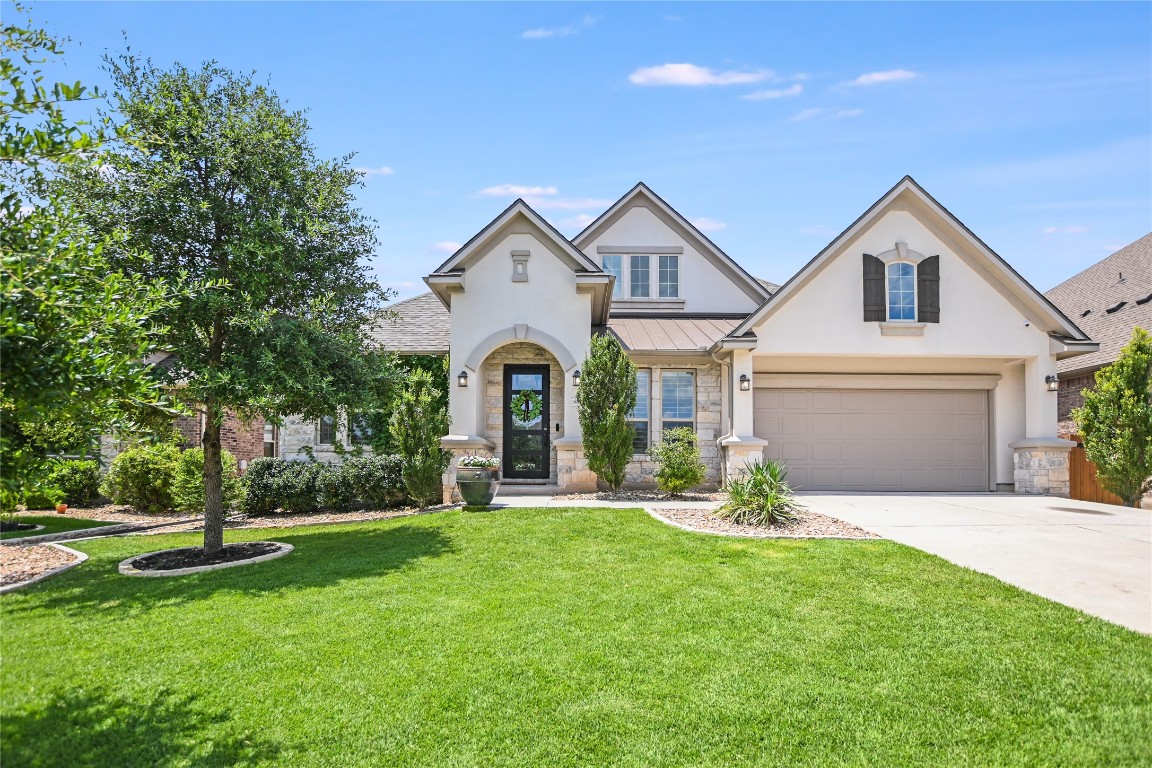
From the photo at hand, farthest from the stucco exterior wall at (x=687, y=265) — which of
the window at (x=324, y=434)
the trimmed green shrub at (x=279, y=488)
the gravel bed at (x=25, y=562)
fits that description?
the gravel bed at (x=25, y=562)

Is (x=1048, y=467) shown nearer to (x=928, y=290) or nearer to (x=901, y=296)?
(x=928, y=290)

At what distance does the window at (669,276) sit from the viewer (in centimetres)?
1770

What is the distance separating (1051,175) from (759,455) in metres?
7.26

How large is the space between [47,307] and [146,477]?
12.7m

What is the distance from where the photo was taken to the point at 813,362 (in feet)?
49.8

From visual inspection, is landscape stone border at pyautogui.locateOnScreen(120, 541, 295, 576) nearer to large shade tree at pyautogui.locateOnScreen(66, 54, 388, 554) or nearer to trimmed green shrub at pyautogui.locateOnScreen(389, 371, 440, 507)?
large shade tree at pyautogui.locateOnScreen(66, 54, 388, 554)

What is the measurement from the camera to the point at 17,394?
3018 millimetres

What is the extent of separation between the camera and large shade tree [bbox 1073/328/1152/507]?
1261 cm

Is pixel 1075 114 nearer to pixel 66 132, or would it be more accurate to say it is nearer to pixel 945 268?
pixel 945 268

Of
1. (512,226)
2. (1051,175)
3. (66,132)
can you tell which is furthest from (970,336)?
(66,132)

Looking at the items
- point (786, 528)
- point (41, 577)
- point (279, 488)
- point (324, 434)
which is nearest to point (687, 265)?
point (786, 528)

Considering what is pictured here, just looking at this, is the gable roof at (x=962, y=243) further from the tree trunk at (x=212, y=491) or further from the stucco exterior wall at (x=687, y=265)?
the tree trunk at (x=212, y=491)

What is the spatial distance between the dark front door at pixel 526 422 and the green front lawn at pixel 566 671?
7709 mm

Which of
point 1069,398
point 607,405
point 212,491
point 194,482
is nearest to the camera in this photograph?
point 212,491
